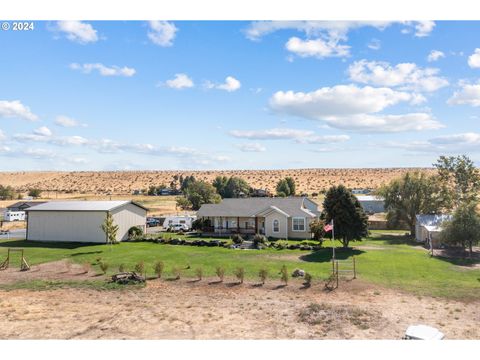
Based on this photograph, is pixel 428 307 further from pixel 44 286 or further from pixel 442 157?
pixel 442 157

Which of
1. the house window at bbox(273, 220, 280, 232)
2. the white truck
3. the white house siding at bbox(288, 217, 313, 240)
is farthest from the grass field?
the white truck

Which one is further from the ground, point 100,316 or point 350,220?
point 350,220

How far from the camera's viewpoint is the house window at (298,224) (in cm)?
4934

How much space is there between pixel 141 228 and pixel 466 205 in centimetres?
3683

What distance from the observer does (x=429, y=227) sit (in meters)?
44.7

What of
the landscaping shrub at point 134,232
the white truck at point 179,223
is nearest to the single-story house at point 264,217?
the white truck at point 179,223

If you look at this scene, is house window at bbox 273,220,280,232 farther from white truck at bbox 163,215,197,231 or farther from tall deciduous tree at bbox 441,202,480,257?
tall deciduous tree at bbox 441,202,480,257

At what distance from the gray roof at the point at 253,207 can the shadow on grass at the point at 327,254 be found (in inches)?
420

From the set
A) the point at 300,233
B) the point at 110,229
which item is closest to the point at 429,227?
the point at 300,233

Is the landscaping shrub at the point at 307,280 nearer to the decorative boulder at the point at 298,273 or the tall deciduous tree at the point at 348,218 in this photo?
the decorative boulder at the point at 298,273

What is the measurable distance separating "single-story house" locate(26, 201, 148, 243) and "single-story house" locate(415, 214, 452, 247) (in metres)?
34.5

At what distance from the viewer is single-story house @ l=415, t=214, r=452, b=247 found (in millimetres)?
42759

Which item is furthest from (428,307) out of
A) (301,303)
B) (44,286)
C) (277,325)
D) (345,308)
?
(44,286)

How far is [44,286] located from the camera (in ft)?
87.2
